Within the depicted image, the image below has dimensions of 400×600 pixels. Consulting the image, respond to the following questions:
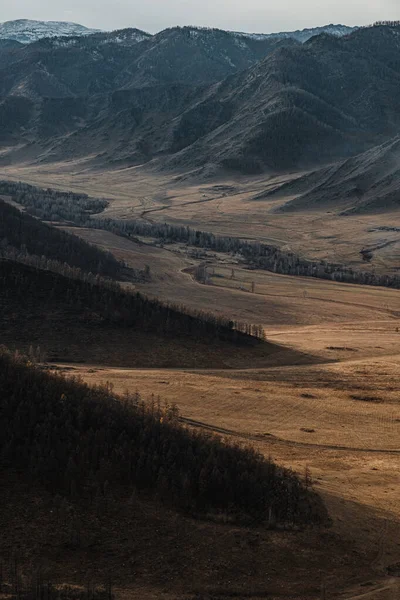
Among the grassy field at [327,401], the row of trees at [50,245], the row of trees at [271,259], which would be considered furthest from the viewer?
the row of trees at [271,259]

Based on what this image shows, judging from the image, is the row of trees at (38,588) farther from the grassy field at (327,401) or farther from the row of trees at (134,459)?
the grassy field at (327,401)

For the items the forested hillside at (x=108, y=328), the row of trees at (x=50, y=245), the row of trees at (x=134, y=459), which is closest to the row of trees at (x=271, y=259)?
the row of trees at (x=50, y=245)

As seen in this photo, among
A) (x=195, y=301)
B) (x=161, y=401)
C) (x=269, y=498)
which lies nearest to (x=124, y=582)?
(x=269, y=498)

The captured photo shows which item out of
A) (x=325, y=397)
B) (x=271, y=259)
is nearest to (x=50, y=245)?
(x=271, y=259)

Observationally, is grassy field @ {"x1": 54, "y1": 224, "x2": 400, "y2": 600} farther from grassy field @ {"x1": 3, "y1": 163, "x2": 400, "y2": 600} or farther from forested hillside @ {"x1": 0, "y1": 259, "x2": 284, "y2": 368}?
forested hillside @ {"x1": 0, "y1": 259, "x2": 284, "y2": 368}

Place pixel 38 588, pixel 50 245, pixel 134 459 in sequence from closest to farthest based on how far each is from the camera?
pixel 38 588, pixel 134 459, pixel 50 245

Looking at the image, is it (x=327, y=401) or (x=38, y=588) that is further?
(x=327, y=401)

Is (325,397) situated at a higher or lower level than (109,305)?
lower

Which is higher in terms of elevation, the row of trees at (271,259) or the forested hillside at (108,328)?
the row of trees at (271,259)

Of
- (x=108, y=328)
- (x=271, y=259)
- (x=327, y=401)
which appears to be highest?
(x=271, y=259)

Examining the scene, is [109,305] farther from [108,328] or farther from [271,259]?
[271,259]
